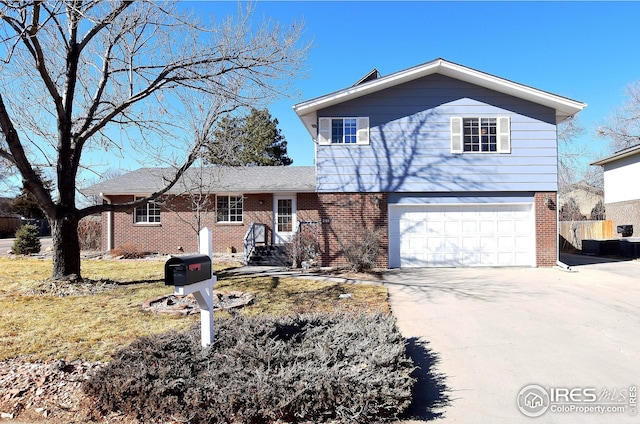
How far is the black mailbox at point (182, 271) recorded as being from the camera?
3.45m

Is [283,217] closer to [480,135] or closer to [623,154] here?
[480,135]

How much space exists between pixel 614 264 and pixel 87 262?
18352mm

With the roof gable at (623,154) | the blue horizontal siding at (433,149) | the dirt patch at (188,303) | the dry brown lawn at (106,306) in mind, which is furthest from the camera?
the roof gable at (623,154)

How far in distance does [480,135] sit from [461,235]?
3308mm

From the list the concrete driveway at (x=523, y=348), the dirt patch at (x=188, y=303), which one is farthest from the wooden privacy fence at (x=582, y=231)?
the dirt patch at (x=188, y=303)

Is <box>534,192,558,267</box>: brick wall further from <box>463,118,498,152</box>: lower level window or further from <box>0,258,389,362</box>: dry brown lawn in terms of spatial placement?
<box>0,258,389,362</box>: dry brown lawn

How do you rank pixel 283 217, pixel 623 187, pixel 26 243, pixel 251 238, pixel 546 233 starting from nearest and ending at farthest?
1. pixel 546 233
2. pixel 251 238
3. pixel 26 243
4. pixel 283 217
5. pixel 623 187

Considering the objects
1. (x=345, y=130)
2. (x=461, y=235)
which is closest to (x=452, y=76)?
(x=345, y=130)

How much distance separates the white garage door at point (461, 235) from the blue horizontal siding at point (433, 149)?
0.75 metres

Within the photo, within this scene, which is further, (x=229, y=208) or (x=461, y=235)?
(x=229, y=208)

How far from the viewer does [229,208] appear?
16.8 metres

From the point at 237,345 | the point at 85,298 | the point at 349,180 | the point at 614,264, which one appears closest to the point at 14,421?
the point at 237,345

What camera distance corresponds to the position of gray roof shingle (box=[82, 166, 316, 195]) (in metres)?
15.9

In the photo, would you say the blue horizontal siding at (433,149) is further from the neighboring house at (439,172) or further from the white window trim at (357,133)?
the white window trim at (357,133)
